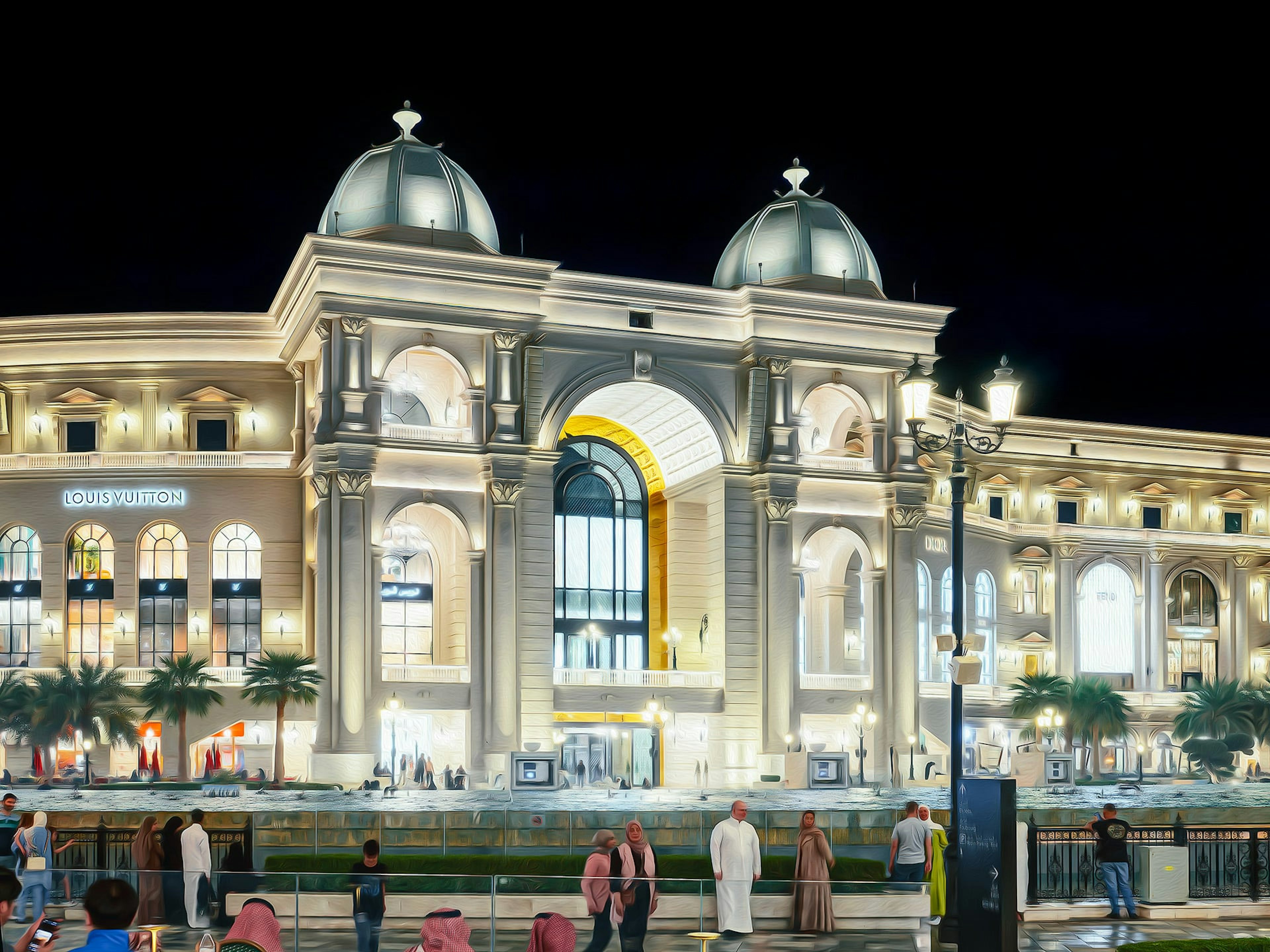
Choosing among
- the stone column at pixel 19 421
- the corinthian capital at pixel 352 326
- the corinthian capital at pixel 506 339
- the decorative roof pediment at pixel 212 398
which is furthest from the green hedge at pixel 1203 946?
the stone column at pixel 19 421

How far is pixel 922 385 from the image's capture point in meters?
24.4

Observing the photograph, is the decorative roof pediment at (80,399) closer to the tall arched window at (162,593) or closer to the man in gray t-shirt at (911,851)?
the tall arched window at (162,593)

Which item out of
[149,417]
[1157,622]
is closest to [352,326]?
[149,417]

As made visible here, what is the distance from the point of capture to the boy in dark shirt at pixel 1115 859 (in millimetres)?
24438

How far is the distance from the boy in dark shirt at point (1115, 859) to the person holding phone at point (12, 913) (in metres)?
18.2

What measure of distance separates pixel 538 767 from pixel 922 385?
98.4 feet

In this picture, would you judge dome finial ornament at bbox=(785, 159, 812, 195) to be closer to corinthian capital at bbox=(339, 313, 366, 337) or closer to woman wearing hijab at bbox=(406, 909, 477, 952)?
corinthian capital at bbox=(339, 313, 366, 337)

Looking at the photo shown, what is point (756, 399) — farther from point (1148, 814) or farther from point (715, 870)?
point (715, 870)

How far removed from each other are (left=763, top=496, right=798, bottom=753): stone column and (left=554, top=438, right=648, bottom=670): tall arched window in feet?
22.0

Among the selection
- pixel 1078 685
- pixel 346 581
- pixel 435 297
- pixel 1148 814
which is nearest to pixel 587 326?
pixel 435 297

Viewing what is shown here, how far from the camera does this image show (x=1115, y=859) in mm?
24594

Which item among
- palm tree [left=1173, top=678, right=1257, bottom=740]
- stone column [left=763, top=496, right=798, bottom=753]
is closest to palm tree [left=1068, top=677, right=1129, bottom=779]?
palm tree [left=1173, top=678, right=1257, bottom=740]

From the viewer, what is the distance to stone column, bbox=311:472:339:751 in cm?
5609

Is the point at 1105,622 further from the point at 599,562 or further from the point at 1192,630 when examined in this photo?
the point at 599,562
